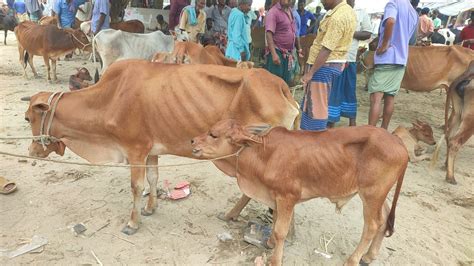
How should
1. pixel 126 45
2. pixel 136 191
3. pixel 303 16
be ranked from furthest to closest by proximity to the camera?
pixel 303 16
pixel 126 45
pixel 136 191

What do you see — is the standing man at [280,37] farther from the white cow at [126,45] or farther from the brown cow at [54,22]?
the brown cow at [54,22]

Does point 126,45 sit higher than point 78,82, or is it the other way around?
point 126,45

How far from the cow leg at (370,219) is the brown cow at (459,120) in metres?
2.42

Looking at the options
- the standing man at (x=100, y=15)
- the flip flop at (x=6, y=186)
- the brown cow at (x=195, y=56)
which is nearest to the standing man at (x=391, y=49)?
Result: the brown cow at (x=195, y=56)

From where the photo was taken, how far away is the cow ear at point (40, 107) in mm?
3063

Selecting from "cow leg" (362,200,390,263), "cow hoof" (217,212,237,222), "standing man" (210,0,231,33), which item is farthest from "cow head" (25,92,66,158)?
"standing man" (210,0,231,33)

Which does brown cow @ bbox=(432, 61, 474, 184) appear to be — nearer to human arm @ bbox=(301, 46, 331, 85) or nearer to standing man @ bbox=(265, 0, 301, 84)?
human arm @ bbox=(301, 46, 331, 85)

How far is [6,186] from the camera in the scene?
150 inches

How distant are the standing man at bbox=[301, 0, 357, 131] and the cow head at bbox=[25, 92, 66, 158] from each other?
93.1 inches

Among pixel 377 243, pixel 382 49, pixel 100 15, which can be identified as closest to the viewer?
pixel 377 243

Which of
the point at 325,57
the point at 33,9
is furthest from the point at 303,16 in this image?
the point at 33,9

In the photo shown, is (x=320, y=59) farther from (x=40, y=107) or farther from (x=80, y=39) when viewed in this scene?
(x=80, y=39)

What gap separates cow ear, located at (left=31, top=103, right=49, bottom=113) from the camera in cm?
306

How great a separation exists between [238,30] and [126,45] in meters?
2.18
